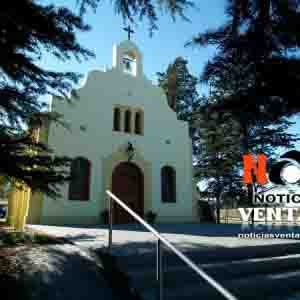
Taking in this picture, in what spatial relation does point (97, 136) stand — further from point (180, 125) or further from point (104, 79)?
point (180, 125)

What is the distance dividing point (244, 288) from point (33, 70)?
14.2 feet

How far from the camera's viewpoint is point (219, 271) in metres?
4.00

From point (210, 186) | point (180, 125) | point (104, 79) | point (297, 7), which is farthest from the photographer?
point (210, 186)

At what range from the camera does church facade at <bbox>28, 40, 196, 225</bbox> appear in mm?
10836

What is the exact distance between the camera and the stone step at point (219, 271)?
3600 millimetres

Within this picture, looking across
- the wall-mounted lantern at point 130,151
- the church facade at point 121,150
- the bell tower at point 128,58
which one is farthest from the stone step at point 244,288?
the bell tower at point 128,58

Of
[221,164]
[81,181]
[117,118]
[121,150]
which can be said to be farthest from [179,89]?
[81,181]

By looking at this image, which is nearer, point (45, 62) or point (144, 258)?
point (144, 258)

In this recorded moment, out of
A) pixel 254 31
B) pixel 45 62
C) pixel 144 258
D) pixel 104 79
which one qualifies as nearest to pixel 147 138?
pixel 104 79

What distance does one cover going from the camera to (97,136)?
11.8 m

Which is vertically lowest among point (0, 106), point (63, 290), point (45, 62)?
point (63, 290)

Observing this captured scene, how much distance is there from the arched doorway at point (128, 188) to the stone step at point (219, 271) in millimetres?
7926

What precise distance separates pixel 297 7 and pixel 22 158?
449cm

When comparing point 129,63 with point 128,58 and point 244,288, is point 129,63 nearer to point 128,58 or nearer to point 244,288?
point 128,58
